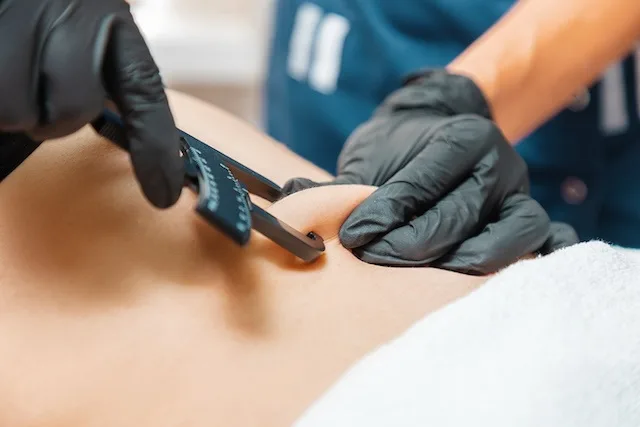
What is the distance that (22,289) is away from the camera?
0.51 meters

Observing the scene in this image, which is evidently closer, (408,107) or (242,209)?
(242,209)

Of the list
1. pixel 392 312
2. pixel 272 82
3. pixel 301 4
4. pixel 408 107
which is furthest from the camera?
pixel 272 82

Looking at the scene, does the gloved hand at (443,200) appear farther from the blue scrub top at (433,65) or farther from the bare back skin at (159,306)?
the blue scrub top at (433,65)

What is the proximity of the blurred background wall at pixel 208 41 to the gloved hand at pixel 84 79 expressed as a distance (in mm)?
1534

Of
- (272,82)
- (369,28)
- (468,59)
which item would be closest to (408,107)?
(468,59)

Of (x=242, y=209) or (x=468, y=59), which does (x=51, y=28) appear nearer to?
(x=242, y=209)

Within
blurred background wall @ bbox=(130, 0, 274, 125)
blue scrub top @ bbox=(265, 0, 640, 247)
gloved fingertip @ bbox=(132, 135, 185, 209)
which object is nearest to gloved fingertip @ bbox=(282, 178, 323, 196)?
gloved fingertip @ bbox=(132, 135, 185, 209)

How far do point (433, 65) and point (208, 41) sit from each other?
0.98 m

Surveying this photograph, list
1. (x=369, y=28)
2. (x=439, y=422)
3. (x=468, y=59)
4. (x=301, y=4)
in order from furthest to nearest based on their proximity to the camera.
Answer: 1. (x=301, y=4)
2. (x=369, y=28)
3. (x=468, y=59)
4. (x=439, y=422)

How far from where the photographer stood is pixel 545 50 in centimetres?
104

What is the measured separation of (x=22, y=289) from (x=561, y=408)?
15.4 inches

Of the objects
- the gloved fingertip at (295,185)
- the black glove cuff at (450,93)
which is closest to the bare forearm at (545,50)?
the black glove cuff at (450,93)

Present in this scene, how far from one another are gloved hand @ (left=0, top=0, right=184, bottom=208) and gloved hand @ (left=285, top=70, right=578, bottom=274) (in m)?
0.19

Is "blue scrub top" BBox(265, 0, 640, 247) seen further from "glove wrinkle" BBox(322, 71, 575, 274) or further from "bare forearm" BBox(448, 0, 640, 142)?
"glove wrinkle" BBox(322, 71, 575, 274)
